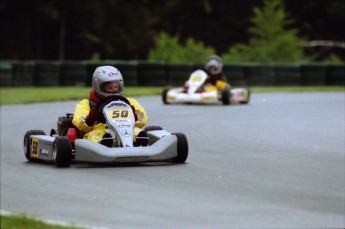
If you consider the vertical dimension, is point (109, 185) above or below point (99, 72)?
below

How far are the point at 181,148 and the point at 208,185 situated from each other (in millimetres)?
1768

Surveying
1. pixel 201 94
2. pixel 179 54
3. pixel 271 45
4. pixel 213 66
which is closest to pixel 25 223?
pixel 201 94

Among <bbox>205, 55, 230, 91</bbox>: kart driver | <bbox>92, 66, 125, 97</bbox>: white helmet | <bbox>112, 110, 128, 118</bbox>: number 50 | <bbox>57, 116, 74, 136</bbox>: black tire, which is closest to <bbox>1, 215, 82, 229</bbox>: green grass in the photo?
<bbox>112, 110, 128, 118</bbox>: number 50

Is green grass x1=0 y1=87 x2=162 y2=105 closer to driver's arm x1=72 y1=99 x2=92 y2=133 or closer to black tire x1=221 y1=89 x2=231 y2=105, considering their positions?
black tire x1=221 y1=89 x2=231 y2=105

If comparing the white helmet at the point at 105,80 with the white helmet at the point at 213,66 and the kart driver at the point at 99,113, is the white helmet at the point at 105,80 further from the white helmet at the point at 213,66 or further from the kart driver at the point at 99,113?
the white helmet at the point at 213,66

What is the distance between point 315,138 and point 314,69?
2221cm

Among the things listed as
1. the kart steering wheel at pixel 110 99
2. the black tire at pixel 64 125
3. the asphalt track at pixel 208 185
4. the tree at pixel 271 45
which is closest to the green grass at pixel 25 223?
the asphalt track at pixel 208 185

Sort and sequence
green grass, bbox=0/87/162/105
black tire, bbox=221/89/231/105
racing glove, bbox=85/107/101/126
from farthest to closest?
green grass, bbox=0/87/162/105, black tire, bbox=221/89/231/105, racing glove, bbox=85/107/101/126

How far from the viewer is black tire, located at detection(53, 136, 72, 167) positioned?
428 inches

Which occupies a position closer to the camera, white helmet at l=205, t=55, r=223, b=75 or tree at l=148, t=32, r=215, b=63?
white helmet at l=205, t=55, r=223, b=75

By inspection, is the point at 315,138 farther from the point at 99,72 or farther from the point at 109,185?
the point at 109,185

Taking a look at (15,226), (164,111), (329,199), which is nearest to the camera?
(15,226)

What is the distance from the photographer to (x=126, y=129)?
36.5 feet

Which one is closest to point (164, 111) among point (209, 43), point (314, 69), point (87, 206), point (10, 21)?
point (87, 206)
